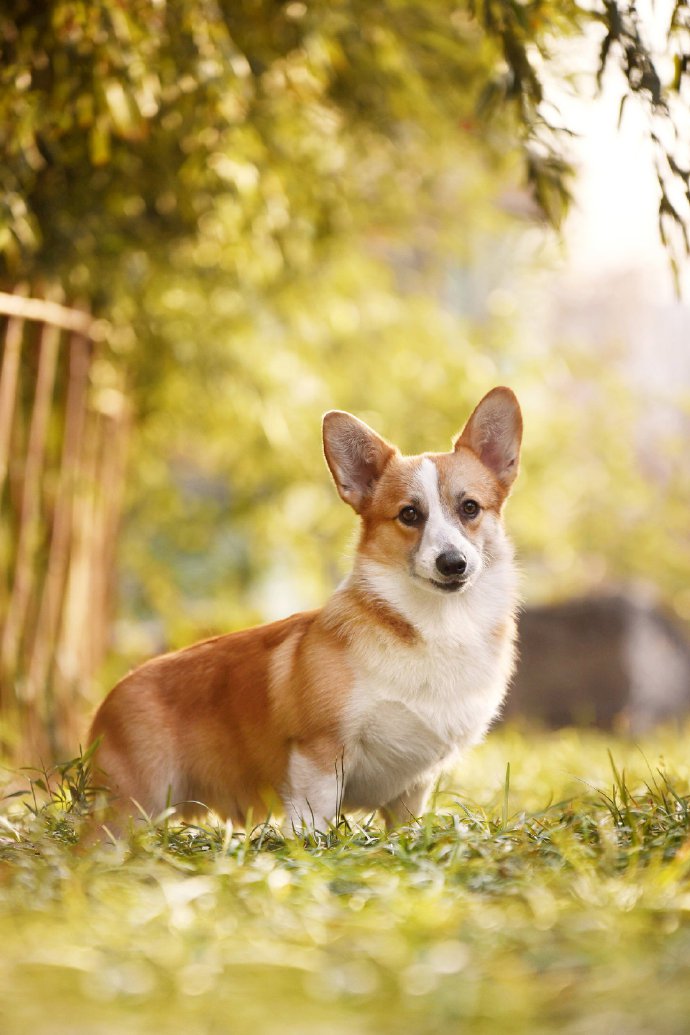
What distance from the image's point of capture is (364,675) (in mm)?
2559

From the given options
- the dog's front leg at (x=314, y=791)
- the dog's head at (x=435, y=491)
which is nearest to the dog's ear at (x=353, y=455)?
the dog's head at (x=435, y=491)

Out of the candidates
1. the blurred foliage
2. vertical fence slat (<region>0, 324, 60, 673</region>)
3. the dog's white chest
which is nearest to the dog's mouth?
the dog's white chest

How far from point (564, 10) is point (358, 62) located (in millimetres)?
2187

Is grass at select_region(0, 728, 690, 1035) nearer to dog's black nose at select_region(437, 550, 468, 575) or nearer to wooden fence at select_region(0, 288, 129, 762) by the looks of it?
dog's black nose at select_region(437, 550, 468, 575)

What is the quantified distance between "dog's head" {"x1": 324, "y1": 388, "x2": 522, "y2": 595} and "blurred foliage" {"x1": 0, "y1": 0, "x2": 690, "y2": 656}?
65 cm

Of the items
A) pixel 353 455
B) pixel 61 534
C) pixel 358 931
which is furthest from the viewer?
Result: pixel 61 534

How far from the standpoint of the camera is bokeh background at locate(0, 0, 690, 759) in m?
3.30

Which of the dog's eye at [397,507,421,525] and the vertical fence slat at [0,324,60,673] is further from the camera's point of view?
the vertical fence slat at [0,324,60,673]

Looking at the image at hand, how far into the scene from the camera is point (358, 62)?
4703mm

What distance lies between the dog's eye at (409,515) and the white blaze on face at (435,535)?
3 cm

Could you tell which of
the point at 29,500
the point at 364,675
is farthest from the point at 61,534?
the point at 364,675

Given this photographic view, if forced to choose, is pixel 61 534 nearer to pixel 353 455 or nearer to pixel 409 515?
pixel 353 455

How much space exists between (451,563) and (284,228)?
3029 mm

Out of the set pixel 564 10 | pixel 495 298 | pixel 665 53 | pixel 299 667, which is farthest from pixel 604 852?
pixel 495 298
